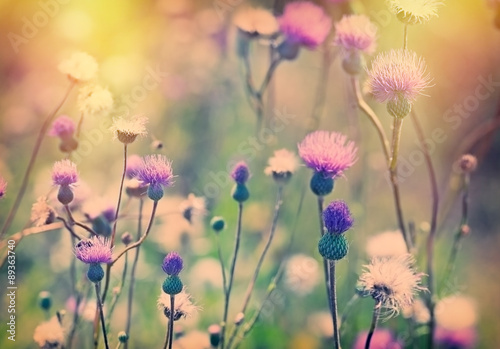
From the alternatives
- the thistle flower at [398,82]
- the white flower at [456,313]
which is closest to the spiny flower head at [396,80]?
the thistle flower at [398,82]

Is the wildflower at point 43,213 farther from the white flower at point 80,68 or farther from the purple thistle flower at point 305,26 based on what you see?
the purple thistle flower at point 305,26

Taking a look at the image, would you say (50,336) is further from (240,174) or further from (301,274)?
(301,274)

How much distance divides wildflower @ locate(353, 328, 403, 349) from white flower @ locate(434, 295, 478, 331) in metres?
0.14

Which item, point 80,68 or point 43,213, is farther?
point 80,68

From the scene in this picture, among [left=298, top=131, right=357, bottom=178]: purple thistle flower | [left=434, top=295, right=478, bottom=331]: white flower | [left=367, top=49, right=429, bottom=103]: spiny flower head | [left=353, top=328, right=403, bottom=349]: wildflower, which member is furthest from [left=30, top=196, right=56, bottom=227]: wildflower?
[left=434, top=295, right=478, bottom=331]: white flower

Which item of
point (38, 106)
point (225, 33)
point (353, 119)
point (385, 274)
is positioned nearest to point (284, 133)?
point (353, 119)

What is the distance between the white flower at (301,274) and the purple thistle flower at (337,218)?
1.85 ft

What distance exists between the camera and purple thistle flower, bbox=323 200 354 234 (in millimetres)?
744

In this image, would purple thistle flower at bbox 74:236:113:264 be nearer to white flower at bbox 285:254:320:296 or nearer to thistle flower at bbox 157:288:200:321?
thistle flower at bbox 157:288:200:321

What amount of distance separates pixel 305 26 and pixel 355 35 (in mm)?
189

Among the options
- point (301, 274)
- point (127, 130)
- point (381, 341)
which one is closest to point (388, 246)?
point (381, 341)

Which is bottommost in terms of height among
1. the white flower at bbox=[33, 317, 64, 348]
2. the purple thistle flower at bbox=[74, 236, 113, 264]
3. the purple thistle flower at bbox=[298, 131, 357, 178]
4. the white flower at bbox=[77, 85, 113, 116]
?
the white flower at bbox=[33, 317, 64, 348]

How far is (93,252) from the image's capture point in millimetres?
761

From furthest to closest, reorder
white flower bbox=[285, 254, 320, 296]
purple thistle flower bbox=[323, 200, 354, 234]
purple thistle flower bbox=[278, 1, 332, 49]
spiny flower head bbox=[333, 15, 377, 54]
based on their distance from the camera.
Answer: white flower bbox=[285, 254, 320, 296] → purple thistle flower bbox=[278, 1, 332, 49] → spiny flower head bbox=[333, 15, 377, 54] → purple thistle flower bbox=[323, 200, 354, 234]
